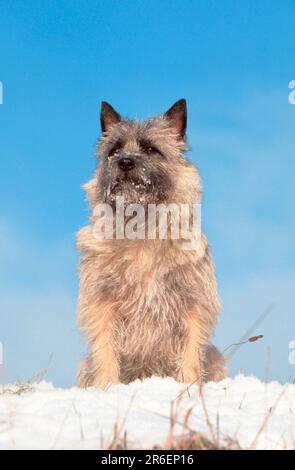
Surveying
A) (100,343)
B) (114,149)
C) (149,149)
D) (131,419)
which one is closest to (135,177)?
(149,149)

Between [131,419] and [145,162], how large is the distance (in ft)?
13.5

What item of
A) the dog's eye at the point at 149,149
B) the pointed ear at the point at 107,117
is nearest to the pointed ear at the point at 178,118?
the dog's eye at the point at 149,149

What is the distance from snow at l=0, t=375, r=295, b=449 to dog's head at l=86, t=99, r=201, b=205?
8.69 feet

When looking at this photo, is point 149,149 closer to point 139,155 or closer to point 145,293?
point 139,155

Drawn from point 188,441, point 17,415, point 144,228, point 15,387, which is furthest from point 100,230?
point 188,441

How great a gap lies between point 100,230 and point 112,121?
1617 mm

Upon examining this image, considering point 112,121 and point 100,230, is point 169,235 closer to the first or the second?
point 100,230

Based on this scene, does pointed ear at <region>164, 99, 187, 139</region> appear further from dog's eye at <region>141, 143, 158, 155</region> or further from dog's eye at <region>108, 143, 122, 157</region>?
dog's eye at <region>108, 143, 122, 157</region>

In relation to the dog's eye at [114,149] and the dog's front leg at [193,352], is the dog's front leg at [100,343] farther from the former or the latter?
the dog's eye at [114,149]

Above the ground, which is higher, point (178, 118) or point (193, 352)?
point (178, 118)

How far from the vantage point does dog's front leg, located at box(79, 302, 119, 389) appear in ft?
25.3

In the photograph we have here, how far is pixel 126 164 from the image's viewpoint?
25.6ft
